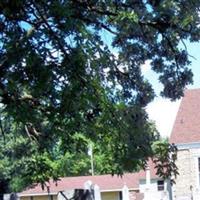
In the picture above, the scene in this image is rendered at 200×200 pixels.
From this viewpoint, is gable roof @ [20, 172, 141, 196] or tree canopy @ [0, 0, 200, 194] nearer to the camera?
tree canopy @ [0, 0, 200, 194]

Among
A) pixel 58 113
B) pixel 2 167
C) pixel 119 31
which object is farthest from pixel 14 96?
pixel 2 167

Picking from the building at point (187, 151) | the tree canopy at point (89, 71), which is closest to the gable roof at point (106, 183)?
the building at point (187, 151)

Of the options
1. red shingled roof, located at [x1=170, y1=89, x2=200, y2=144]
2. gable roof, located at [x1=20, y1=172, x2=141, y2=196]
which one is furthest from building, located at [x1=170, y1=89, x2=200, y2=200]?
gable roof, located at [x1=20, y1=172, x2=141, y2=196]

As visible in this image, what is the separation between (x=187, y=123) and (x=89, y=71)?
29.7 meters

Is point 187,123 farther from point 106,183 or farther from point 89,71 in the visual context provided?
point 89,71

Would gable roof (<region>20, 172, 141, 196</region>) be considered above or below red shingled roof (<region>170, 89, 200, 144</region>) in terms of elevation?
below

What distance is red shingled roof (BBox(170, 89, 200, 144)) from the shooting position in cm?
3644

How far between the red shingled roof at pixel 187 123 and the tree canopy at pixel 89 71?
25.4 meters

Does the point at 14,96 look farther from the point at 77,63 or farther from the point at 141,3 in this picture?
the point at 141,3

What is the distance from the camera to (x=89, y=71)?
25.4 ft

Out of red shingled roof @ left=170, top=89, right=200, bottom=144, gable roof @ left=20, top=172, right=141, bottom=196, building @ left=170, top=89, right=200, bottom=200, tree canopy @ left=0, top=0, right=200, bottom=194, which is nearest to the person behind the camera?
tree canopy @ left=0, top=0, right=200, bottom=194

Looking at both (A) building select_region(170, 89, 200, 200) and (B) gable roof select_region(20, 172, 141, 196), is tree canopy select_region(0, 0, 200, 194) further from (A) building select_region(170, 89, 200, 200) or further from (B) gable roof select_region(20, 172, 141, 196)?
(B) gable roof select_region(20, 172, 141, 196)

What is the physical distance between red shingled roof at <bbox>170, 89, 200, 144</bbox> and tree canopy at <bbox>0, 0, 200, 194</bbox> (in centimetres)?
2536

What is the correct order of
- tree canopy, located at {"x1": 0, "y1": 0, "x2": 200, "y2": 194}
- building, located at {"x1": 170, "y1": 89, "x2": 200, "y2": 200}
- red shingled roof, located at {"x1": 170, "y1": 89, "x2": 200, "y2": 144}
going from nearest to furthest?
tree canopy, located at {"x1": 0, "y1": 0, "x2": 200, "y2": 194}
building, located at {"x1": 170, "y1": 89, "x2": 200, "y2": 200}
red shingled roof, located at {"x1": 170, "y1": 89, "x2": 200, "y2": 144}
